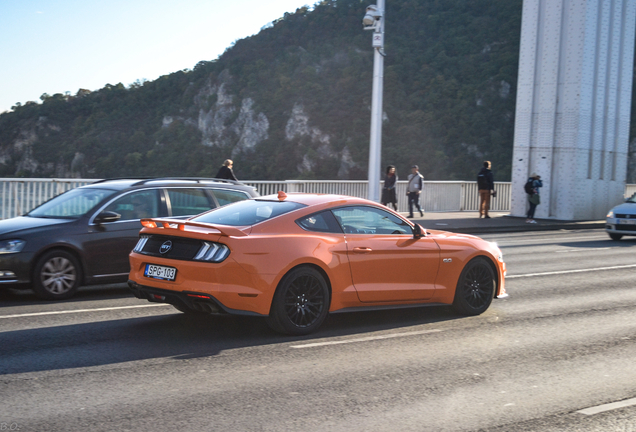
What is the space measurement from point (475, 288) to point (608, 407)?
347cm

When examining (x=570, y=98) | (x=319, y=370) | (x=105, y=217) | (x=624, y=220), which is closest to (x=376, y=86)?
(x=624, y=220)

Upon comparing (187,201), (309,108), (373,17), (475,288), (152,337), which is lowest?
(152,337)

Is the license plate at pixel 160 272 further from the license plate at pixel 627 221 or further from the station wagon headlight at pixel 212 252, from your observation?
the license plate at pixel 627 221

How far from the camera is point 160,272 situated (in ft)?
22.4

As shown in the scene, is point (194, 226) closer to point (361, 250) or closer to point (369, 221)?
point (361, 250)

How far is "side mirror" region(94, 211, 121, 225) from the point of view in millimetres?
9305

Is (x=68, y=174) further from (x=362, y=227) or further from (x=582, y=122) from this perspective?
(x=362, y=227)

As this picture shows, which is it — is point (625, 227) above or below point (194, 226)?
below

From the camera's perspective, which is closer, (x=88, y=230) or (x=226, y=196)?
(x=88, y=230)

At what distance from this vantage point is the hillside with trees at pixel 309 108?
92.5 metres

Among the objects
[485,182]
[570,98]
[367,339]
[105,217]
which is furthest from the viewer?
[570,98]

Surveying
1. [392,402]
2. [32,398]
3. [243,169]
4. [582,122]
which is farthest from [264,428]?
[243,169]

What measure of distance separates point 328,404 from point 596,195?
86.0ft

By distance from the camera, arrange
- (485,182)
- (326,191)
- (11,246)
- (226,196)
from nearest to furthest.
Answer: (11,246) → (226,196) → (485,182) → (326,191)
